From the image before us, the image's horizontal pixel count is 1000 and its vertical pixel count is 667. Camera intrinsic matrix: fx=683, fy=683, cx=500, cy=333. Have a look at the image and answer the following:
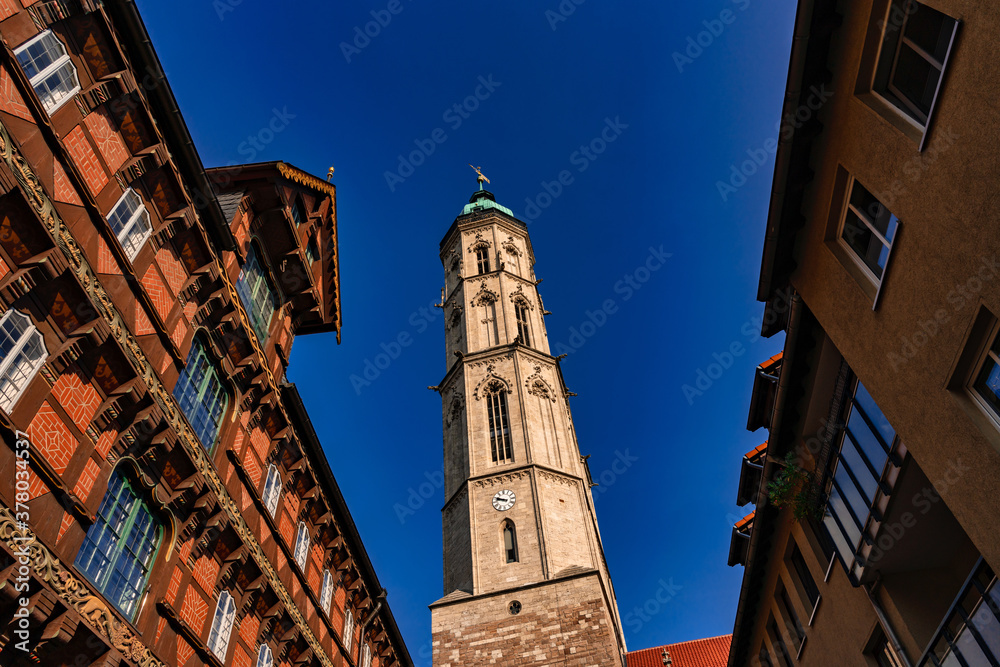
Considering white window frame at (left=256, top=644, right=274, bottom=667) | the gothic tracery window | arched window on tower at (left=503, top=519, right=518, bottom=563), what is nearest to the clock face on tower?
arched window on tower at (left=503, top=519, right=518, bottom=563)

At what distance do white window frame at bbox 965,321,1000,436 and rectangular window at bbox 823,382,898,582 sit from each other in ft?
7.78

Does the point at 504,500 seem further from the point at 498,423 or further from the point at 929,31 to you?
the point at 929,31

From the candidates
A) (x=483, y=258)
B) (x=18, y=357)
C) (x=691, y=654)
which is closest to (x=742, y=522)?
(x=18, y=357)

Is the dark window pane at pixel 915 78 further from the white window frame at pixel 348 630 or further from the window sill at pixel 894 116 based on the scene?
the white window frame at pixel 348 630

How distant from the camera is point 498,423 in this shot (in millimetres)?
45250

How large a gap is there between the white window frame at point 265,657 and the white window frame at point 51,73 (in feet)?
37.4

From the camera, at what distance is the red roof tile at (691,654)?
4469 cm

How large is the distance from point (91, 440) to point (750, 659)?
1922 cm

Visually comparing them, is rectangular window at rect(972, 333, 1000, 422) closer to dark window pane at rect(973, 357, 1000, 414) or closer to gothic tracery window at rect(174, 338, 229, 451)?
dark window pane at rect(973, 357, 1000, 414)

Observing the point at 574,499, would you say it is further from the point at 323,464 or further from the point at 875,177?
the point at 875,177

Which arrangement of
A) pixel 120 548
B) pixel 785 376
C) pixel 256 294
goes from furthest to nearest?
pixel 256 294 → pixel 785 376 → pixel 120 548

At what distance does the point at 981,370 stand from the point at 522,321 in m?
45.6

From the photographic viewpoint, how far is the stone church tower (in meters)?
33.8

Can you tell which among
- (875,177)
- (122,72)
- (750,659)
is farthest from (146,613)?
(750,659)
